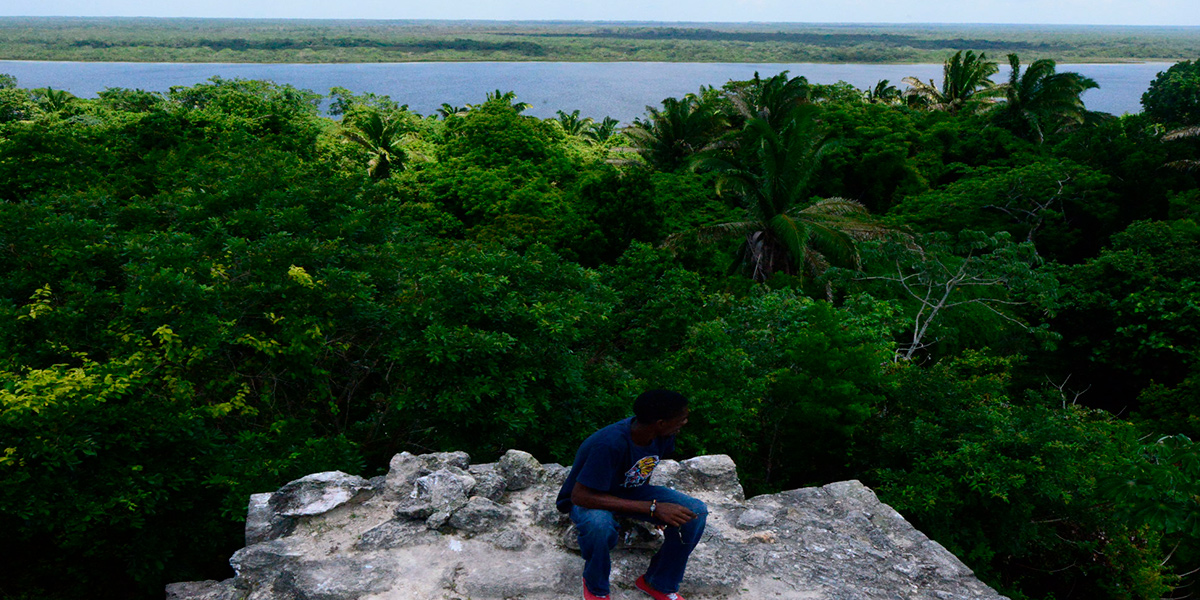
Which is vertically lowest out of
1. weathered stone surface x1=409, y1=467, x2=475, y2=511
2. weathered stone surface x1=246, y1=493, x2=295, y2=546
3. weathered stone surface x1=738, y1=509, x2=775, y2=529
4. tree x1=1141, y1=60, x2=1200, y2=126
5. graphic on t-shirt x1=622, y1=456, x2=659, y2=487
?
weathered stone surface x1=738, y1=509, x2=775, y2=529

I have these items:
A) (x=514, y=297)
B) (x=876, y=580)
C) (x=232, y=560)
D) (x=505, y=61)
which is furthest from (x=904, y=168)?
(x=505, y=61)

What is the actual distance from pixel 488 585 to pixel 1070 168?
83.1 feet

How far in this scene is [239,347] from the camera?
8.91 m

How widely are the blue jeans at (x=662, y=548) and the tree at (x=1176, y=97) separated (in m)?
33.8

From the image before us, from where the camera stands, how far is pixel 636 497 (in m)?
4.55

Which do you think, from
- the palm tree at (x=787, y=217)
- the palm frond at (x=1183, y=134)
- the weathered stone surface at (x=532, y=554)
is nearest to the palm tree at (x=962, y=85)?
the palm frond at (x=1183, y=134)

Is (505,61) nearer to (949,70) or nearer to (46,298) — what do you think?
(949,70)

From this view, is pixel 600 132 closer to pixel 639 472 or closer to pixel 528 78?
pixel 639 472

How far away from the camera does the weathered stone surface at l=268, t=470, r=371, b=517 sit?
5.47 meters

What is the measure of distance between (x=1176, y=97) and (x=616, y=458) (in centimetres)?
3790

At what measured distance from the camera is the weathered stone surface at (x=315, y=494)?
5.47 meters

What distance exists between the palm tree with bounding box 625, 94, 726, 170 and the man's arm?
82.7ft

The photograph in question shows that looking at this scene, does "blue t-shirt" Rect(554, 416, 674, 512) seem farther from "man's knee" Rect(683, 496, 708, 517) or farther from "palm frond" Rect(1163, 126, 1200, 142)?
"palm frond" Rect(1163, 126, 1200, 142)

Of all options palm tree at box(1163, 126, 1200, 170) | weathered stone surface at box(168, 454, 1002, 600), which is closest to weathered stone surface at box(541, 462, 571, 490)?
weathered stone surface at box(168, 454, 1002, 600)
